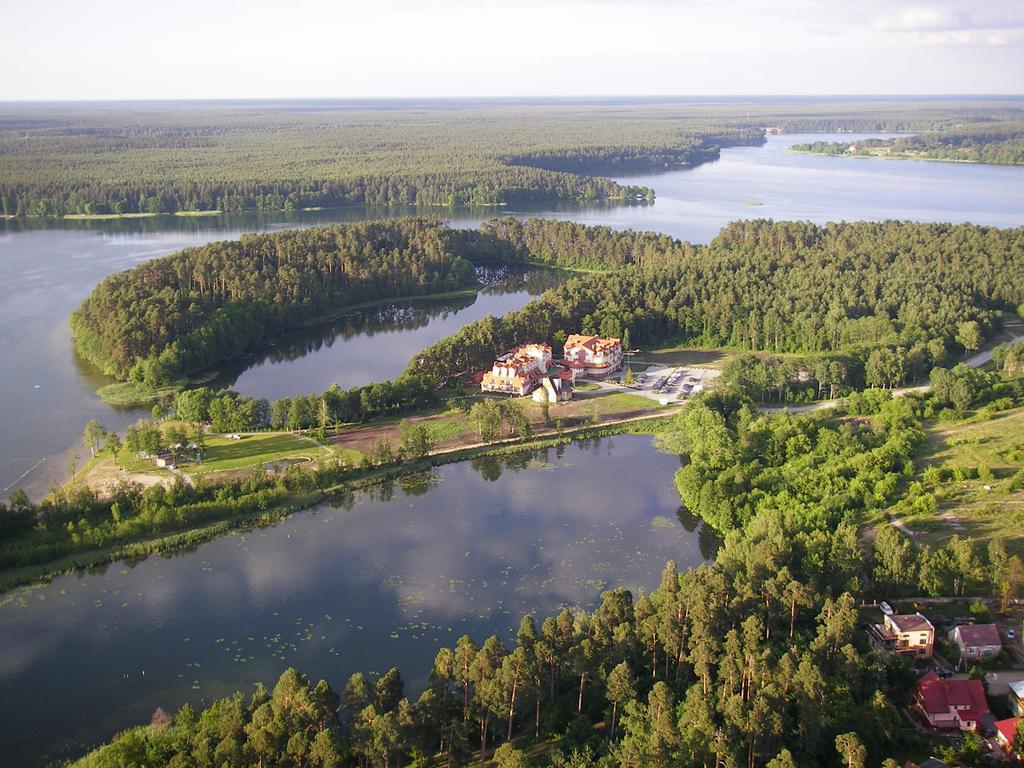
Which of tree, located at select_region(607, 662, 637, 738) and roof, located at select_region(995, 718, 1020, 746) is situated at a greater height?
tree, located at select_region(607, 662, 637, 738)

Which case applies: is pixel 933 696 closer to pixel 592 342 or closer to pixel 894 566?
pixel 894 566

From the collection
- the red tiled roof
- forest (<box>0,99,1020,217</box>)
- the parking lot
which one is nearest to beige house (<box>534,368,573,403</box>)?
the parking lot

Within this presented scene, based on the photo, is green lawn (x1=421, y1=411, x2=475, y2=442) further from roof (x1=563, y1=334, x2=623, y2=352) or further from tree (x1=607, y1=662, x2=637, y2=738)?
tree (x1=607, y1=662, x2=637, y2=738)

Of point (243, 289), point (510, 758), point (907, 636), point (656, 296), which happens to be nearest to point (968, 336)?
point (656, 296)

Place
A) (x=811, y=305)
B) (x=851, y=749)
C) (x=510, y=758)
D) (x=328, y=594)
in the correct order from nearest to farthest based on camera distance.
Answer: (x=510, y=758) < (x=851, y=749) < (x=328, y=594) < (x=811, y=305)

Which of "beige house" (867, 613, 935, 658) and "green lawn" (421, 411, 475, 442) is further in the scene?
"green lawn" (421, 411, 475, 442)

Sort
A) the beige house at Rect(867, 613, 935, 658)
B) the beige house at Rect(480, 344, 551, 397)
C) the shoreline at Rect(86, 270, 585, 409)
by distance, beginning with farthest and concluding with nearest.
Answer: the beige house at Rect(480, 344, 551, 397) → the shoreline at Rect(86, 270, 585, 409) → the beige house at Rect(867, 613, 935, 658)

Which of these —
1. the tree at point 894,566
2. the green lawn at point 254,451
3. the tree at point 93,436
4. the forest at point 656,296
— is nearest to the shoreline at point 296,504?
the green lawn at point 254,451

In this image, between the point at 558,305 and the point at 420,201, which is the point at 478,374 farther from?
the point at 420,201
